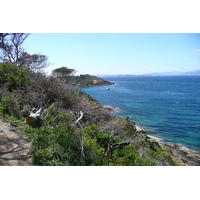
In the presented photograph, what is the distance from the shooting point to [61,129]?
19.6 ft

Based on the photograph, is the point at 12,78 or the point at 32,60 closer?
the point at 12,78

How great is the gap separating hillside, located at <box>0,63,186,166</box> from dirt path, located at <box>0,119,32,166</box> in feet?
0.65

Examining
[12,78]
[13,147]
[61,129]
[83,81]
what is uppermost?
[12,78]

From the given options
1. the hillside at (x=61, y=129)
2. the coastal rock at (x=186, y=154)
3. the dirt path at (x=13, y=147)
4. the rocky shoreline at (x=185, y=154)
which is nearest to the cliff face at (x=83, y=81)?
the hillside at (x=61, y=129)

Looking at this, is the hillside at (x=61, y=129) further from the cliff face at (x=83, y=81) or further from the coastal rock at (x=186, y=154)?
the coastal rock at (x=186, y=154)

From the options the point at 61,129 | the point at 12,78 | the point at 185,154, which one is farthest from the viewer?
the point at 185,154

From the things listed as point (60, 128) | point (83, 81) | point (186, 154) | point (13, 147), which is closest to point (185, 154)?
point (186, 154)

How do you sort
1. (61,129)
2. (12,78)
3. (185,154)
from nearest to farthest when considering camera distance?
(61,129)
(12,78)
(185,154)

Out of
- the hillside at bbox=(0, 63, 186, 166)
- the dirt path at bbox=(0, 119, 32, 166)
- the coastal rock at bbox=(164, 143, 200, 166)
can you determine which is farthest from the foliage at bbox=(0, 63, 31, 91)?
the coastal rock at bbox=(164, 143, 200, 166)

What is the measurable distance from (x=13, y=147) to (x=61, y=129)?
4.95 feet

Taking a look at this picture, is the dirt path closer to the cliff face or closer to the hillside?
the hillside

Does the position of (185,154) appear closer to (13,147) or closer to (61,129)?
(61,129)

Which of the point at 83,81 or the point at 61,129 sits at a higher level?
the point at 83,81

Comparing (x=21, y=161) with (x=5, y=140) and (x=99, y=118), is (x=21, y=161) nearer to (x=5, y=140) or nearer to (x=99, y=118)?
(x=5, y=140)
